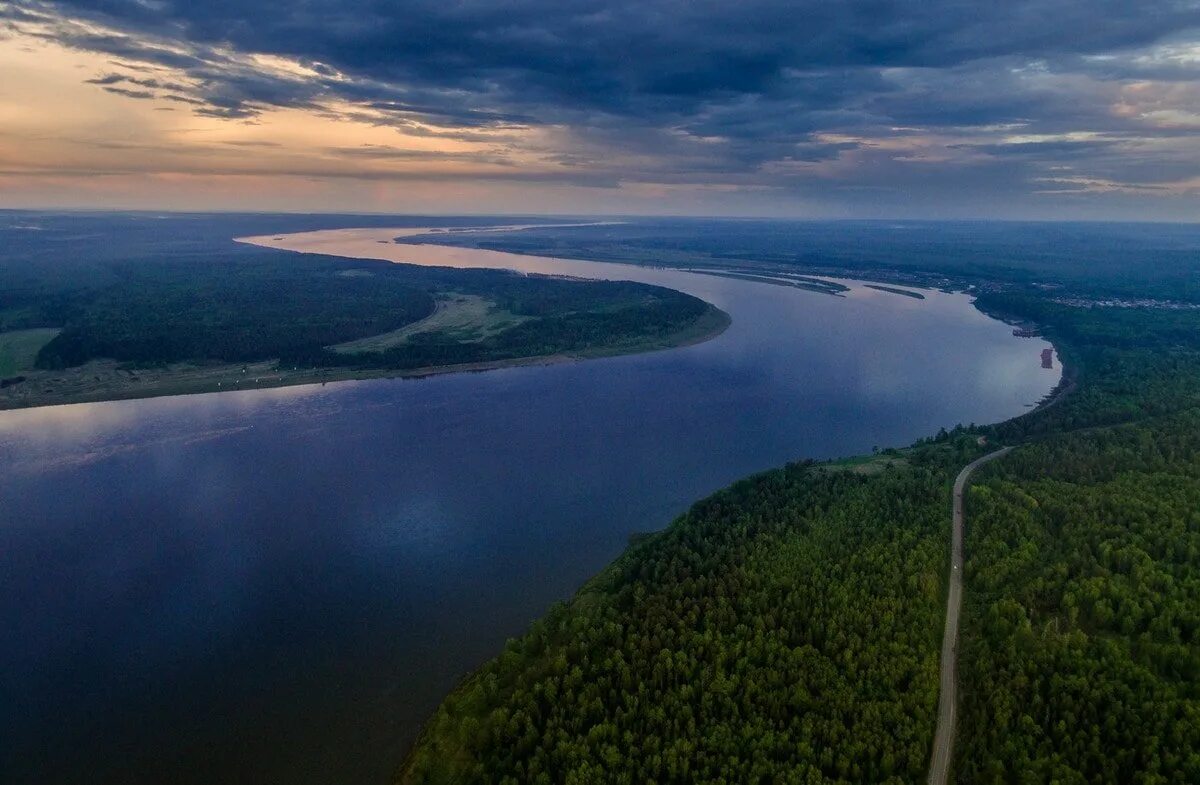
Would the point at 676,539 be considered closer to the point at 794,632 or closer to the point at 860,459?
the point at 794,632

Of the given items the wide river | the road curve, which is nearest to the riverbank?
the wide river

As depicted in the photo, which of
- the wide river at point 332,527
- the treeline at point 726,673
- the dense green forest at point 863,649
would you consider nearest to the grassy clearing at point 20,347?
the wide river at point 332,527

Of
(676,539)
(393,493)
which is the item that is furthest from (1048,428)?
(393,493)

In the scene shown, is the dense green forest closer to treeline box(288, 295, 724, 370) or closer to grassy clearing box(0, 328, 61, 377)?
treeline box(288, 295, 724, 370)

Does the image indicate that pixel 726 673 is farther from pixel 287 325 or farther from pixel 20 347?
pixel 20 347

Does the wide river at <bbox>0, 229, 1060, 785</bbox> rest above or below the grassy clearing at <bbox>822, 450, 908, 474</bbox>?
below

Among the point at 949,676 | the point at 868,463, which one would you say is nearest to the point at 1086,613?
the point at 949,676
